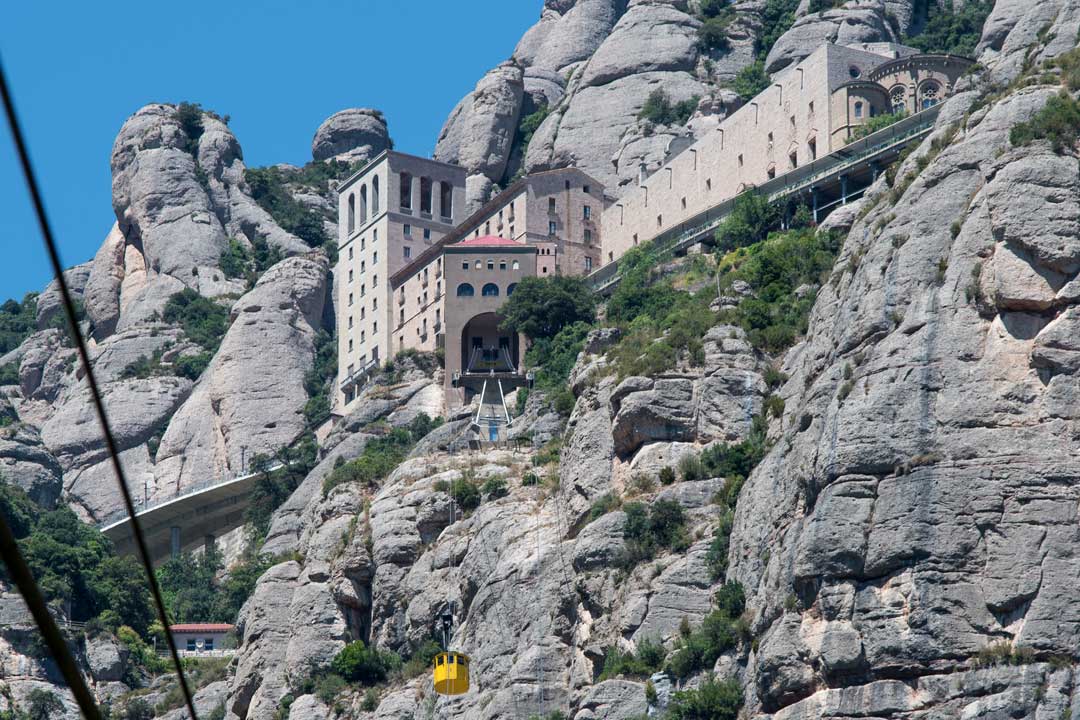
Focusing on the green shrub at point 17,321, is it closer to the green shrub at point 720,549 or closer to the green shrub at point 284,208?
the green shrub at point 284,208

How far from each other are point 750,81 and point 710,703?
285 feet

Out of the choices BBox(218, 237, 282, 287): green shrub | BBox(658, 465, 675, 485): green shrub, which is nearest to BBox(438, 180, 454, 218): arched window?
BBox(218, 237, 282, 287): green shrub

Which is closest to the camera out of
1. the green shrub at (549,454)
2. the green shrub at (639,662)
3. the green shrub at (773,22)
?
the green shrub at (639,662)

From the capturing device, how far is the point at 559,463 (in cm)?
6806

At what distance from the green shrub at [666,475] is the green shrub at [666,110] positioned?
6735 cm

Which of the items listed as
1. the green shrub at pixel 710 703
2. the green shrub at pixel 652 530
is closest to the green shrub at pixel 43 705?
the green shrub at pixel 652 530

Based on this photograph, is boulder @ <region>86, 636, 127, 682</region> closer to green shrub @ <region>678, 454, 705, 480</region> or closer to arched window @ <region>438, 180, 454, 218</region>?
green shrub @ <region>678, 454, 705, 480</region>

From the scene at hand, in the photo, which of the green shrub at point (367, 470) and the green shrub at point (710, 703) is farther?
the green shrub at point (367, 470)

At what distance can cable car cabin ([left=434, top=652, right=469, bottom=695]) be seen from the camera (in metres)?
56.6

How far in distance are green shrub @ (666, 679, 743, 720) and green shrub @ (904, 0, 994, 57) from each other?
8188 centimetres

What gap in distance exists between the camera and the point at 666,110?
126m

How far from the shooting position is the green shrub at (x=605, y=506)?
194ft

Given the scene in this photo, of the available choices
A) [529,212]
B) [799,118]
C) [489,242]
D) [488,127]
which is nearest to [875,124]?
[799,118]

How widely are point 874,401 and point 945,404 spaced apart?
199cm
